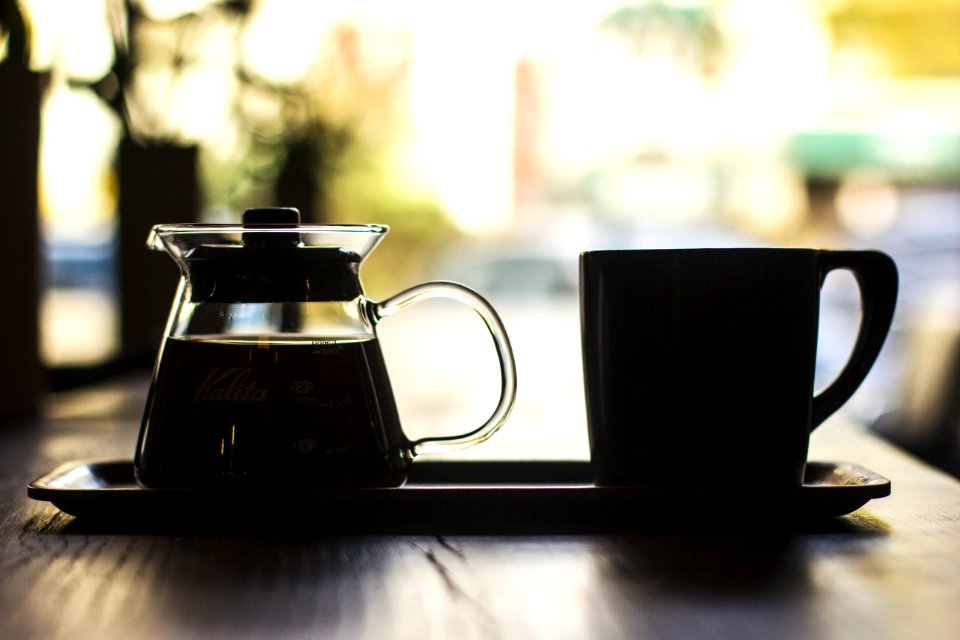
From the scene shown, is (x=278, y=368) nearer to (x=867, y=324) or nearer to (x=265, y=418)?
(x=265, y=418)

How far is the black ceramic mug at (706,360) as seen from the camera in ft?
1.53

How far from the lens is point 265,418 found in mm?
451

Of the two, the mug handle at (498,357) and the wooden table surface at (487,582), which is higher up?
the mug handle at (498,357)

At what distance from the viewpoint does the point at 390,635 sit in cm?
31

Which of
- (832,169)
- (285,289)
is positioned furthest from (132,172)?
(832,169)

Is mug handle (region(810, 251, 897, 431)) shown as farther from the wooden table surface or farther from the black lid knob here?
the black lid knob

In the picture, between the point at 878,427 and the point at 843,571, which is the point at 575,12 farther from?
the point at 843,571

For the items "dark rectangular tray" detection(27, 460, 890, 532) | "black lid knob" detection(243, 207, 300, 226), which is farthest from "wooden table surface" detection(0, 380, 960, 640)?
"black lid knob" detection(243, 207, 300, 226)

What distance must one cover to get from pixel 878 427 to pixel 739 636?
230 centimetres

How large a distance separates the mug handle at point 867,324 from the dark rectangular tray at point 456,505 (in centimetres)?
5

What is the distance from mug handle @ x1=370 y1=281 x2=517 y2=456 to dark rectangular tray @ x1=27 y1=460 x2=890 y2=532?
0.08 ft

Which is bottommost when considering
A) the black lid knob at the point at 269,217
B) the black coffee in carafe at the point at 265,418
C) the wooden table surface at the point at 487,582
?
the wooden table surface at the point at 487,582

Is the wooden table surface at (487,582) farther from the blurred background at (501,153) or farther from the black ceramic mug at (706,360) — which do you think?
the blurred background at (501,153)

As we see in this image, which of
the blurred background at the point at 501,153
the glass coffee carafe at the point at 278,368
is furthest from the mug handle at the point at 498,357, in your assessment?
the blurred background at the point at 501,153
